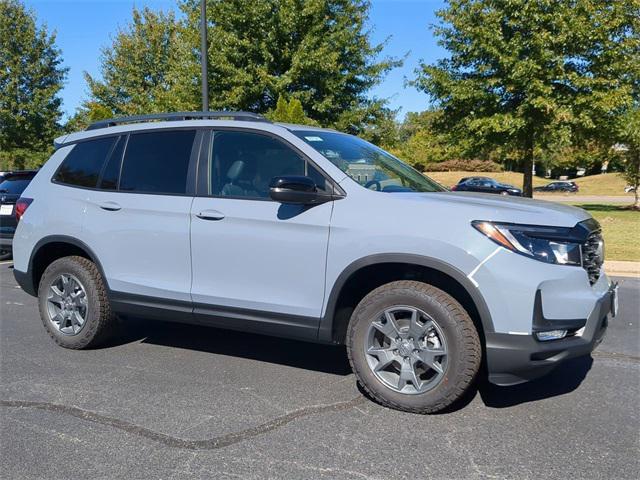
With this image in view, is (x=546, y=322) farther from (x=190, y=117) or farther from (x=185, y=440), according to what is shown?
(x=190, y=117)

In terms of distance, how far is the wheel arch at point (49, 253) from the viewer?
16.0ft

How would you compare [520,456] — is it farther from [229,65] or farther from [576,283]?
[229,65]

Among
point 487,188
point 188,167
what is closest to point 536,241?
point 487,188

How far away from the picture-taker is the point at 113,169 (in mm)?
4879

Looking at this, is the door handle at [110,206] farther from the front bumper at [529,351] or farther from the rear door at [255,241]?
the front bumper at [529,351]

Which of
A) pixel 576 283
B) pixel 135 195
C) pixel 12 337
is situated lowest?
pixel 12 337

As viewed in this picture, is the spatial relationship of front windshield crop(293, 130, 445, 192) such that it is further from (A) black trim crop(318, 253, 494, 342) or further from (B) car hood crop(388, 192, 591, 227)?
(A) black trim crop(318, 253, 494, 342)

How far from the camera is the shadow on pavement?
3953 mm

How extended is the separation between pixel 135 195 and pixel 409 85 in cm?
1602

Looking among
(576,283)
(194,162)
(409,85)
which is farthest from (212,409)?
(409,85)

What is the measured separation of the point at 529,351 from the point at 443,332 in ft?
1.63

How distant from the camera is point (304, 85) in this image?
18703mm

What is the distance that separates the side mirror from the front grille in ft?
5.52

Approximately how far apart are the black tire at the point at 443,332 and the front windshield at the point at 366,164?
81 cm
